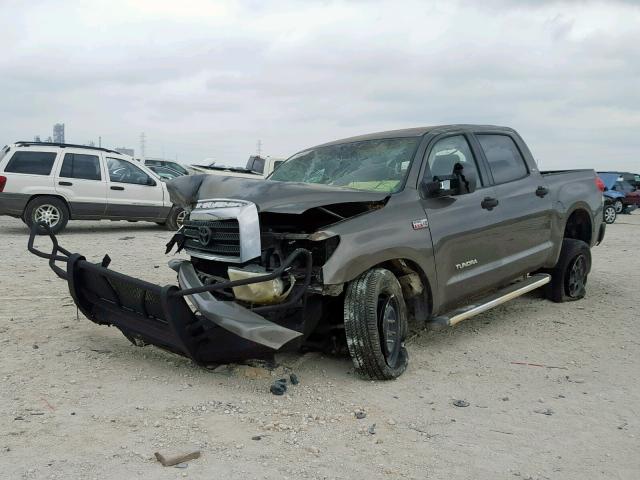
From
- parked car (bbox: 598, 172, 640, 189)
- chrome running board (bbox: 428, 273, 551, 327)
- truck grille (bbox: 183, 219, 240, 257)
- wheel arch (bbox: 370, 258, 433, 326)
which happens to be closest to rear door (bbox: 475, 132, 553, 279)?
chrome running board (bbox: 428, 273, 551, 327)

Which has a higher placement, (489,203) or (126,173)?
(126,173)

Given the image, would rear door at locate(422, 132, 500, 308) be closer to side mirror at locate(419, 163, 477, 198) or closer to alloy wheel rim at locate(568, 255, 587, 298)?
side mirror at locate(419, 163, 477, 198)

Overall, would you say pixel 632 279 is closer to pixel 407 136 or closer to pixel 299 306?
pixel 407 136

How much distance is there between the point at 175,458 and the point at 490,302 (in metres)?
3.21

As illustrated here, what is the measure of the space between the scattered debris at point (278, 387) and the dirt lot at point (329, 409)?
0.07 m

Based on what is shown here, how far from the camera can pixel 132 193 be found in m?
14.1

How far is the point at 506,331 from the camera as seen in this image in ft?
19.9

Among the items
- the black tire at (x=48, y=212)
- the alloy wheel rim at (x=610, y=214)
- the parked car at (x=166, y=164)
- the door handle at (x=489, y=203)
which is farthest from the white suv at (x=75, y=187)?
the alloy wheel rim at (x=610, y=214)

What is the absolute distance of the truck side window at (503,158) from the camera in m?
6.11

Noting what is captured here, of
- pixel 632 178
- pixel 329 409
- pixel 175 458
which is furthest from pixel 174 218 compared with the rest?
pixel 632 178

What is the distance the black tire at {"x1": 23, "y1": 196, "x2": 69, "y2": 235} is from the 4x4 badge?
9.77 meters

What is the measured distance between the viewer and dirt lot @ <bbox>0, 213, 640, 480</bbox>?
3.30m

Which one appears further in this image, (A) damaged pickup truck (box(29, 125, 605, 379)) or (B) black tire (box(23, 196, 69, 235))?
(B) black tire (box(23, 196, 69, 235))

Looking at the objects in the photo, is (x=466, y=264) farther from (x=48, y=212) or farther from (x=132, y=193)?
(x=132, y=193)
